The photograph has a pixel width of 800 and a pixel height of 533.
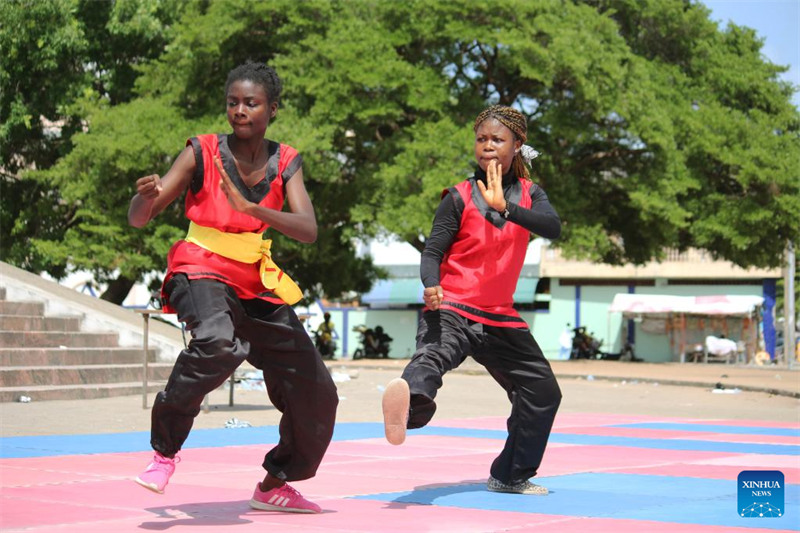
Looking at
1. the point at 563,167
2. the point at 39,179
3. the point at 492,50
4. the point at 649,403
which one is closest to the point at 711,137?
the point at 563,167

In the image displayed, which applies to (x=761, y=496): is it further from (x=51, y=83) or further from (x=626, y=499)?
(x=51, y=83)

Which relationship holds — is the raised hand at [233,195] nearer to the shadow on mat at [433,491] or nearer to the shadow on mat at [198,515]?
the shadow on mat at [198,515]

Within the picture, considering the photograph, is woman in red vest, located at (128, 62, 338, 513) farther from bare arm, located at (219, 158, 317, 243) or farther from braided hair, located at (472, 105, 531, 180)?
braided hair, located at (472, 105, 531, 180)

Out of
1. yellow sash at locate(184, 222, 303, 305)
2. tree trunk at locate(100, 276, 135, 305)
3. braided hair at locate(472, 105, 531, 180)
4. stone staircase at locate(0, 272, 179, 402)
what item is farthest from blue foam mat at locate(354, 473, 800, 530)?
tree trunk at locate(100, 276, 135, 305)

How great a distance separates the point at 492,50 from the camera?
104 feet

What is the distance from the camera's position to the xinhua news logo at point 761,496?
5074 millimetres

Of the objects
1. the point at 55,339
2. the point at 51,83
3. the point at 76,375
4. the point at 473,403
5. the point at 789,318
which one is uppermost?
the point at 51,83

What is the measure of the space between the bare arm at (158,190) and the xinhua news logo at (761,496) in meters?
2.69

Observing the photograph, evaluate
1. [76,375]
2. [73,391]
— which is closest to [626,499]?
[73,391]

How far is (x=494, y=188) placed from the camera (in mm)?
5602

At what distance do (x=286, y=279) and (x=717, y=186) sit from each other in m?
29.1

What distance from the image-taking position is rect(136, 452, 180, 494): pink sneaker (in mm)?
4676

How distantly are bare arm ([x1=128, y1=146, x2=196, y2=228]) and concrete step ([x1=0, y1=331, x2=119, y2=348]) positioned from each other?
31.6 feet

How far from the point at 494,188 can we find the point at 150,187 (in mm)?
1700
